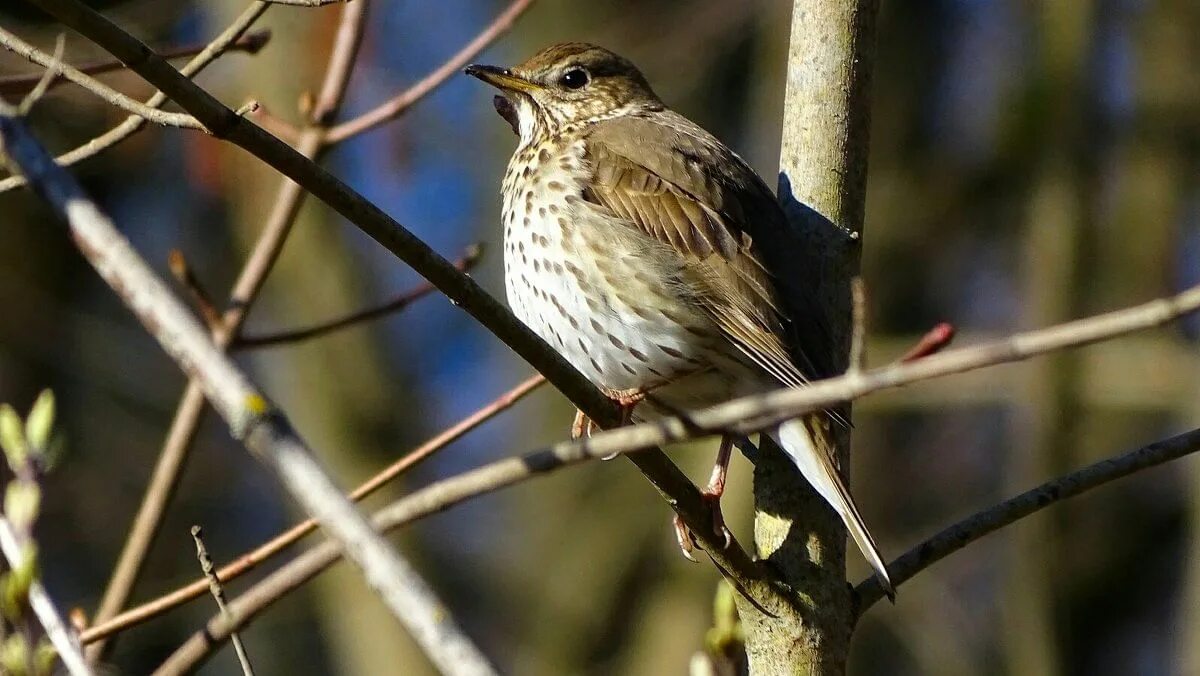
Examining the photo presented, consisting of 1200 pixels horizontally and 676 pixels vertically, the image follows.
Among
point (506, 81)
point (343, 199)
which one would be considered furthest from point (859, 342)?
point (506, 81)

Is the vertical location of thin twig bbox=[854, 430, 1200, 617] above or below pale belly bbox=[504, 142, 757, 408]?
below

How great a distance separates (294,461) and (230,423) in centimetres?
13

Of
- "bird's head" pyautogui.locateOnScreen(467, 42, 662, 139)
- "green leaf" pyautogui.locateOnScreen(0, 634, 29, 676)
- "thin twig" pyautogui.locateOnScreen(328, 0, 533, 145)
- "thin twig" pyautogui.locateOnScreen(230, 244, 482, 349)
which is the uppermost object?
"bird's head" pyautogui.locateOnScreen(467, 42, 662, 139)

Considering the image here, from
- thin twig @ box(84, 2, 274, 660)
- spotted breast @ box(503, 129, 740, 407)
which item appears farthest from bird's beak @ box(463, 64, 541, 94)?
thin twig @ box(84, 2, 274, 660)

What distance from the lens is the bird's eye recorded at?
4.90m

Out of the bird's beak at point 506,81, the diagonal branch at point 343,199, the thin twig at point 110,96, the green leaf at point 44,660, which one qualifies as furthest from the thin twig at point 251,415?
the bird's beak at point 506,81

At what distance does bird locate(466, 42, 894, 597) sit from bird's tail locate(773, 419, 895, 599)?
0.26 m

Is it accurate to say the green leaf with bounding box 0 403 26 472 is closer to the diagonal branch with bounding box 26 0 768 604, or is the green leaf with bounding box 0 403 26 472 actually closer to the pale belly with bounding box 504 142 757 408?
the diagonal branch with bounding box 26 0 768 604

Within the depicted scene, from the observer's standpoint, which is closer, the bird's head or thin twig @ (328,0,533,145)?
thin twig @ (328,0,533,145)

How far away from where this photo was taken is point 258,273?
383 cm

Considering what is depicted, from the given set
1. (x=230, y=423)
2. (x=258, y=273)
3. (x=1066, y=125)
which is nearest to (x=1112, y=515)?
(x=1066, y=125)

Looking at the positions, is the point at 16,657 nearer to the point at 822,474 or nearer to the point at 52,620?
the point at 52,620

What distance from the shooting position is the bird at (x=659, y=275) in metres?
3.96

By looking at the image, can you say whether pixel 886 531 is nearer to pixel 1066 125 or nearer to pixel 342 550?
pixel 1066 125
